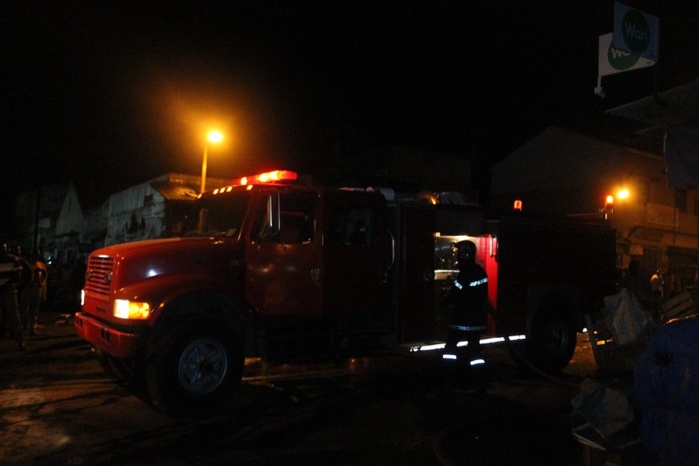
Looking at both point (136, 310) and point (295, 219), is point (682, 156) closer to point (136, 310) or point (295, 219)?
point (295, 219)

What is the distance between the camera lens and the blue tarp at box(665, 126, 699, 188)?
16.6 ft

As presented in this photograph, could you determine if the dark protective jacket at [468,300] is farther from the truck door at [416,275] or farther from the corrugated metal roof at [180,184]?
the corrugated metal roof at [180,184]

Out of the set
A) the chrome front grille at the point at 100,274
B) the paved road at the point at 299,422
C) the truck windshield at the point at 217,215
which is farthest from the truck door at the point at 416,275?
the chrome front grille at the point at 100,274

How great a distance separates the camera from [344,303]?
285 inches

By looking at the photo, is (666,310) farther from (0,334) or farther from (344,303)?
(0,334)

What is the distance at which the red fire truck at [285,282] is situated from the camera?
619cm

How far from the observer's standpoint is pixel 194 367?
630cm

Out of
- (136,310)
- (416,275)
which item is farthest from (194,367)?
(416,275)

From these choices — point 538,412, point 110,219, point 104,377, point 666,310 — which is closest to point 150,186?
point 110,219

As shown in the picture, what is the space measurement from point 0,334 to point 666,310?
34.7 feet

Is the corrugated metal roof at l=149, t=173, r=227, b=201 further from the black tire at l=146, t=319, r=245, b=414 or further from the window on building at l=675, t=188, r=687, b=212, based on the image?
the window on building at l=675, t=188, r=687, b=212

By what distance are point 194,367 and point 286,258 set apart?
5.05 feet

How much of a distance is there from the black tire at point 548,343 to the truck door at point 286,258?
370 cm

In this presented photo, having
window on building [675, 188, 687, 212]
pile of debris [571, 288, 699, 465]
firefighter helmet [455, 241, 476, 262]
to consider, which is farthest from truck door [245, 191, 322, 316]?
window on building [675, 188, 687, 212]
